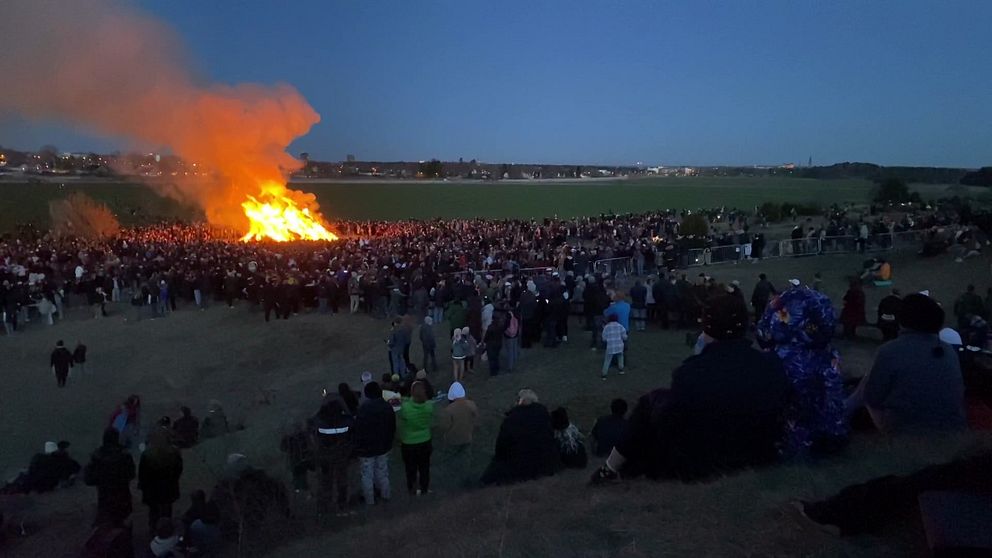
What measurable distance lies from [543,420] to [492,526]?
1436 mm

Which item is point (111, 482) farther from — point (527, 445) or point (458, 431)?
point (527, 445)

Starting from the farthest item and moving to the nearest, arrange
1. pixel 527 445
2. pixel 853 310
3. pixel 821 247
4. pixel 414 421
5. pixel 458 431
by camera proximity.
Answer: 1. pixel 821 247
2. pixel 853 310
3. pixel 458 431
4. pixel 414 421
5. pixel 527 445

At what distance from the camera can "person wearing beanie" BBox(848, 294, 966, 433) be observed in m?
4.10

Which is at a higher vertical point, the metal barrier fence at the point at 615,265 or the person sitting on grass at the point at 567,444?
the person sitting on grass at the point at 567,444

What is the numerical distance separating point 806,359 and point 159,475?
6.34m

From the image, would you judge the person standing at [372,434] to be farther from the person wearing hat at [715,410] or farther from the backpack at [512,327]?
the backpack at [512,327]

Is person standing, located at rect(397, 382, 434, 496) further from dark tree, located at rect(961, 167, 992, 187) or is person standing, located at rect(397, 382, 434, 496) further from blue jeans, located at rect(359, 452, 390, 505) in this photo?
dark tree, located at rect(961, 167, 992, 187)

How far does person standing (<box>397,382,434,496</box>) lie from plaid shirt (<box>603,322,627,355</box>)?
5192mm

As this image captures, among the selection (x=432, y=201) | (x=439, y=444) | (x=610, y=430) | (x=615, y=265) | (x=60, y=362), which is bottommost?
(x=60, y=362)

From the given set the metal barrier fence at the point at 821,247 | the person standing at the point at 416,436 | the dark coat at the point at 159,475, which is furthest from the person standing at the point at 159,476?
the metal barrier fence at the point at 821,247

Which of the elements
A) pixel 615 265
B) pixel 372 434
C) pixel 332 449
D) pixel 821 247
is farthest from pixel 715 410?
pixel 821 247

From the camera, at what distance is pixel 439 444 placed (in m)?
8.90

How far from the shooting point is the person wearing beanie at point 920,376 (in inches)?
161

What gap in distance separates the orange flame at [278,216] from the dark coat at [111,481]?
33.0m
